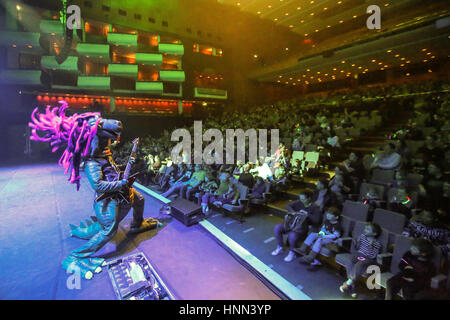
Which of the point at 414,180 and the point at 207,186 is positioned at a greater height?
the point at 414,180

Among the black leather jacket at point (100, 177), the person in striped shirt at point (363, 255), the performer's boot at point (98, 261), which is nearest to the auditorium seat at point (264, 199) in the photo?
the person in striped shirt at point (363, 255)

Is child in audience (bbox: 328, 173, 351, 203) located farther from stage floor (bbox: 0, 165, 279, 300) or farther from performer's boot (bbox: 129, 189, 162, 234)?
performer's boot (bbox: 129, 189, 162, 234)

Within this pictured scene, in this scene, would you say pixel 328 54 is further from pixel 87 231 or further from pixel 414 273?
pixel 87 231

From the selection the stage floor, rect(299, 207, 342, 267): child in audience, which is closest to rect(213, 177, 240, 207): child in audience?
the stage floor

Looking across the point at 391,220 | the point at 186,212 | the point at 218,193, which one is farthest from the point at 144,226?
the point at 391,220

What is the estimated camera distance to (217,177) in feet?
22.2

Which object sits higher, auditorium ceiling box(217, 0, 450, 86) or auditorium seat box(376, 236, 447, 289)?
auditorium ceiling box(217, 0, 450, 86)

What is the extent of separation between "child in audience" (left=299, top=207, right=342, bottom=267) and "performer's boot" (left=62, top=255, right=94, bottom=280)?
2.93 m

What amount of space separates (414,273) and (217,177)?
4916 mm

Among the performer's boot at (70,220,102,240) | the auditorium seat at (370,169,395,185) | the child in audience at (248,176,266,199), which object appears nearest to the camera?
the performer's boot at (70,220,102,240)

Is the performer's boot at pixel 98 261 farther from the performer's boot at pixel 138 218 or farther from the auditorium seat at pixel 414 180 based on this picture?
the auditorium seat at pixel 414 180

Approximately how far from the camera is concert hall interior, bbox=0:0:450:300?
2787 millimetres

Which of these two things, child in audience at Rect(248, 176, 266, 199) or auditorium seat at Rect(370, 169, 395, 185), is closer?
auditorium seat at Rect(370, 169, 395, 185)

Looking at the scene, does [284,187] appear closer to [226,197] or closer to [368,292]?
[226,197]
